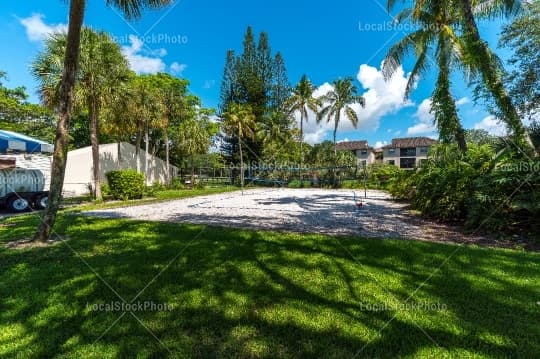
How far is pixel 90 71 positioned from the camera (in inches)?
418

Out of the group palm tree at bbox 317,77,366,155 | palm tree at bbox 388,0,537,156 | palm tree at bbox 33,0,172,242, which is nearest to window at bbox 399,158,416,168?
palm tree at bbox 317,77,366,155

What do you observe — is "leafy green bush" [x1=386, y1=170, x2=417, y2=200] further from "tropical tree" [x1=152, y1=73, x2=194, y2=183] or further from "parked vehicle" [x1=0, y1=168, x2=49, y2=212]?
"tropical tree" [x1=152, y1=73, x2=194, y2=183]

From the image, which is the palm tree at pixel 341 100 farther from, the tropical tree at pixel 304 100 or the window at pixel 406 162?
the window at pixel 406 162

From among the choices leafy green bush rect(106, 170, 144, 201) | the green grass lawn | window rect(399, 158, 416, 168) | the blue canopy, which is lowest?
the green grass lawn

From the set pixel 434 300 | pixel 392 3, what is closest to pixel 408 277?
pixel 434 300

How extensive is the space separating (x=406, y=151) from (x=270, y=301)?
53.5 metres

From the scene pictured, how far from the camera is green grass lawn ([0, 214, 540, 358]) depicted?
207 centimetres

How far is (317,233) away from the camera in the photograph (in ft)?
18.4

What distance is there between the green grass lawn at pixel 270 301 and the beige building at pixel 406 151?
4840 centimetres

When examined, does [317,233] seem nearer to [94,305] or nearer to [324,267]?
[324,267]

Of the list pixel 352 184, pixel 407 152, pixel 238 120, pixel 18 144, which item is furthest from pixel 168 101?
pixel 407 152

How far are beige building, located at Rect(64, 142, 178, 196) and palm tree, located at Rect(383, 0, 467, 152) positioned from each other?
14946 mm

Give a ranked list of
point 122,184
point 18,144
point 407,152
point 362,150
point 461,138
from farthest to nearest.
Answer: point 362,150 < point 407,152 < point 122,184 < point 461,138 < point 18,144

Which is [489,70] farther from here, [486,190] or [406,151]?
[406,151]
